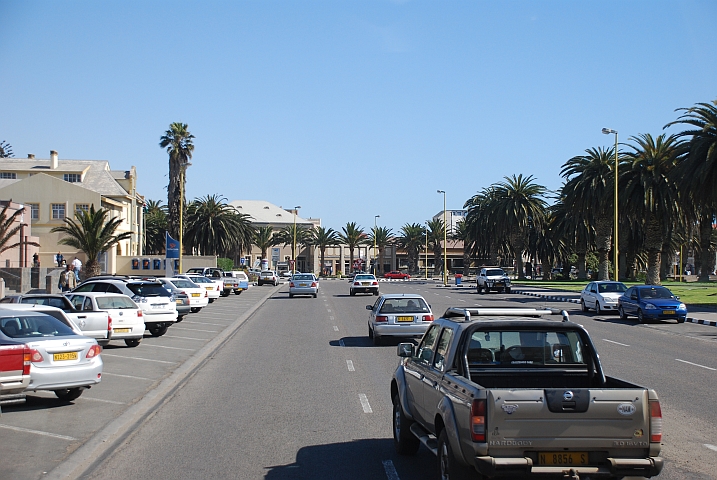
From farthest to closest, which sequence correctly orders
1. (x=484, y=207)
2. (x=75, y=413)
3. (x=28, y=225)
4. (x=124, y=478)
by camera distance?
(x=484, y=207), (x=28, y=225), (x=75, y=413), (x=124, y=478)

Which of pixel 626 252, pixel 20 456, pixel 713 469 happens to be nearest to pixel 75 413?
pixel 20 456

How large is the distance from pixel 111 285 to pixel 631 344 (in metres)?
15.6

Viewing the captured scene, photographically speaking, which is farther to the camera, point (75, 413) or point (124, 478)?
point (75, 413)

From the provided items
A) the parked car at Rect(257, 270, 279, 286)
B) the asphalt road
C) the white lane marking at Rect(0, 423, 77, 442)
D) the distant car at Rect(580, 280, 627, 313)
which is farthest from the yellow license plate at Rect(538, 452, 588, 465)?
the parked car at Rect(257, 270, 279, 286)

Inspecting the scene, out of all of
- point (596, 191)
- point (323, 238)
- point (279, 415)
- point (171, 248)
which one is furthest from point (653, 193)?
point (323, 238)

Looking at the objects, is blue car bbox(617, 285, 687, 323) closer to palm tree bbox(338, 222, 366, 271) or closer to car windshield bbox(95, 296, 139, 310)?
car windshield bbox(95, 296, 139, 310)

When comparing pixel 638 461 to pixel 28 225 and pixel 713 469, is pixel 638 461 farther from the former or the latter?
pixel 28 225

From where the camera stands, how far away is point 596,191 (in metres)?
56.9

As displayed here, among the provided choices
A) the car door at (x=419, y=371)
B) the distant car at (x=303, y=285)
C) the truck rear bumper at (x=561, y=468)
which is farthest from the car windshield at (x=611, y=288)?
the truck rear bumper at (x=561, y=468)

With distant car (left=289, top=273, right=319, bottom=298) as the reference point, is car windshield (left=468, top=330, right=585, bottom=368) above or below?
above

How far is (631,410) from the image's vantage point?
19.7 feet

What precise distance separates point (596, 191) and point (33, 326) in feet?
166

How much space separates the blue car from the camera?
94.3 ft

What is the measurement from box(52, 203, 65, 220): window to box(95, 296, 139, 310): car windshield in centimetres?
4535
